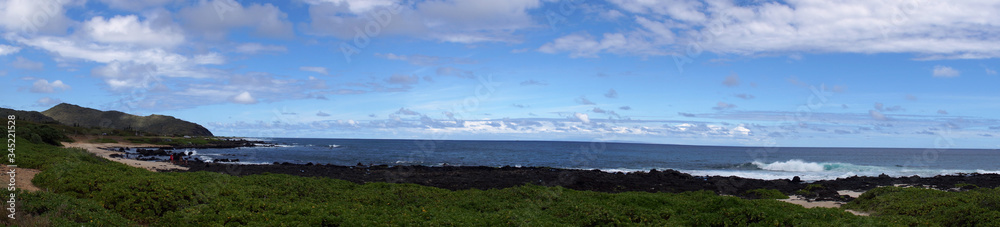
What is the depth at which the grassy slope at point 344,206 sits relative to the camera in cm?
1112

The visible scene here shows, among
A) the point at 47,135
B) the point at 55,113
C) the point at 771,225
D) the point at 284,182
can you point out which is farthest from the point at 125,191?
the point at 55,113

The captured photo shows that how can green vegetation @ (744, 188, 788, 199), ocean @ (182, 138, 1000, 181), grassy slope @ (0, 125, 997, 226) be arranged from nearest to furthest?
grassy slope @ (0, 125, 997, 226) → green vegetation @ (744, 188, 788, 199) → ocean @ (182, 138, 1000, 181)

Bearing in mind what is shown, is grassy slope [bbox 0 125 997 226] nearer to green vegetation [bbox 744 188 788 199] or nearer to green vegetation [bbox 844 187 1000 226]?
green vegetation [bbox 844 187 1000 226]

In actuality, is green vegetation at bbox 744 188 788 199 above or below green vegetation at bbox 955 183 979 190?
above

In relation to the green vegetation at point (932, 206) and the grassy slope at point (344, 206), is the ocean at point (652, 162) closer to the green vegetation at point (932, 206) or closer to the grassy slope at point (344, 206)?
the green vegetation at point (932, 206)

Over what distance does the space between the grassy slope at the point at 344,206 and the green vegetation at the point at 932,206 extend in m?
0.12

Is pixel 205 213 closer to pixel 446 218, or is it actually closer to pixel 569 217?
pixel 446 218

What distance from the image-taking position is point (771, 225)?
35.4 feet

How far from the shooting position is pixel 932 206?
1523cm

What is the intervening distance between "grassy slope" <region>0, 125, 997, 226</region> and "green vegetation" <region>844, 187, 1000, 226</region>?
4.8 inches

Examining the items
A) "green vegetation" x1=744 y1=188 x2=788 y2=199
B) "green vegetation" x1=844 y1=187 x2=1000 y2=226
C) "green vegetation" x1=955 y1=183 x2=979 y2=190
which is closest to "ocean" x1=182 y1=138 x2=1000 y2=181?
"green vegetation" x1=955 y1=183 x2=979 y2=190

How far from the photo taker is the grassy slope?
36.5 feet

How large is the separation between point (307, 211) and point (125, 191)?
18.9 feet

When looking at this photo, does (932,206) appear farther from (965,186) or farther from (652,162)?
(652,162)
